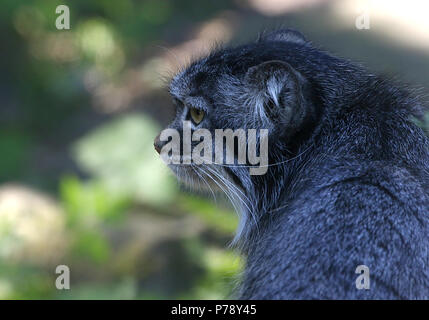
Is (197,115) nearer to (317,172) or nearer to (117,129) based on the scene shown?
(317,172)

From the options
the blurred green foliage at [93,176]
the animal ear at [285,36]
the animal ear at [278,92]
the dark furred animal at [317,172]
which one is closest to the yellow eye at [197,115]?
the dark furred animal at [317,172]

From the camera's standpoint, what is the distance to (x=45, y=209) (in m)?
6.73

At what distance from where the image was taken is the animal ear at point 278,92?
115 inches

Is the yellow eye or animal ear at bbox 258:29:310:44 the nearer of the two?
the yellow eye

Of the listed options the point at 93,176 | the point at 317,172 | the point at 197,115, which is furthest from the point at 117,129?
the point at 317,172

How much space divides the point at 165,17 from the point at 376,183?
7.29 meters

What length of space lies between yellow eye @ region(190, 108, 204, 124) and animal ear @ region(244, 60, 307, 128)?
1.09 ft

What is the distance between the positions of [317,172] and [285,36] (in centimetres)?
136

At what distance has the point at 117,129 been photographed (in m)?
6.93

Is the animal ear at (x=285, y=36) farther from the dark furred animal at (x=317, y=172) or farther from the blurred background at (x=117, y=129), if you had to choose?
the blurred background at (x=117, y=129)

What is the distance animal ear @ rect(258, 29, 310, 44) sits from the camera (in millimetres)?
3887

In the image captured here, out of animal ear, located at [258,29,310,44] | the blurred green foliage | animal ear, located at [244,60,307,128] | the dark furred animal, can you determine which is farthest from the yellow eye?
animal ear, located at [258,29,310,44]

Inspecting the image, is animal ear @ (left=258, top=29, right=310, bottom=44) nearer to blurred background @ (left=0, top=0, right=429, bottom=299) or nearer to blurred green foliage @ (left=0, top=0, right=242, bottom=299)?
blurred background @ (left=0, top=0, right=429, bottom=299)
